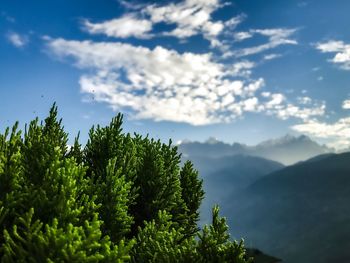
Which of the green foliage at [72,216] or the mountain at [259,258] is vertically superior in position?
the green foliage at [72,216]

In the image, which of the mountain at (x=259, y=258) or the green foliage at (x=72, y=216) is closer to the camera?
the green foliage at (x=72, y=216)

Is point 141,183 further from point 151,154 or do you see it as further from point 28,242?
point 28,242

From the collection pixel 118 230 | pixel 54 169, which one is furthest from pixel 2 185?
pixel 118 230

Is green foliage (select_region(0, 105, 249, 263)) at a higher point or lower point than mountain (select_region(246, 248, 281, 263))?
higher

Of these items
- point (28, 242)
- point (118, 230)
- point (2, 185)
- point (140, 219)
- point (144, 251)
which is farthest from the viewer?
point (140, 219)

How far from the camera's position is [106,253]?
44.3ft

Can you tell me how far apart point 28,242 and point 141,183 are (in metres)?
16.5

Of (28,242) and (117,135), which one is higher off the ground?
(117,135)

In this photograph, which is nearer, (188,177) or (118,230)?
(118,230)

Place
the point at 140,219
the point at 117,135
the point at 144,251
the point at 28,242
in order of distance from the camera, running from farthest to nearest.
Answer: the point at 140,219, the point at 117,135, the point at 144,251, the point at 28,242

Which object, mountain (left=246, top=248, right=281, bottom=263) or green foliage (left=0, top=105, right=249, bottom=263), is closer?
green foliage (left=0, top=105, right=249, bottom=263)

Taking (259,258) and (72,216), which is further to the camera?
(259,258)

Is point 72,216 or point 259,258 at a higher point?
point 72,216

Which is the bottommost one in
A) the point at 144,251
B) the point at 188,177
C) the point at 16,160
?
the point at 144,251
